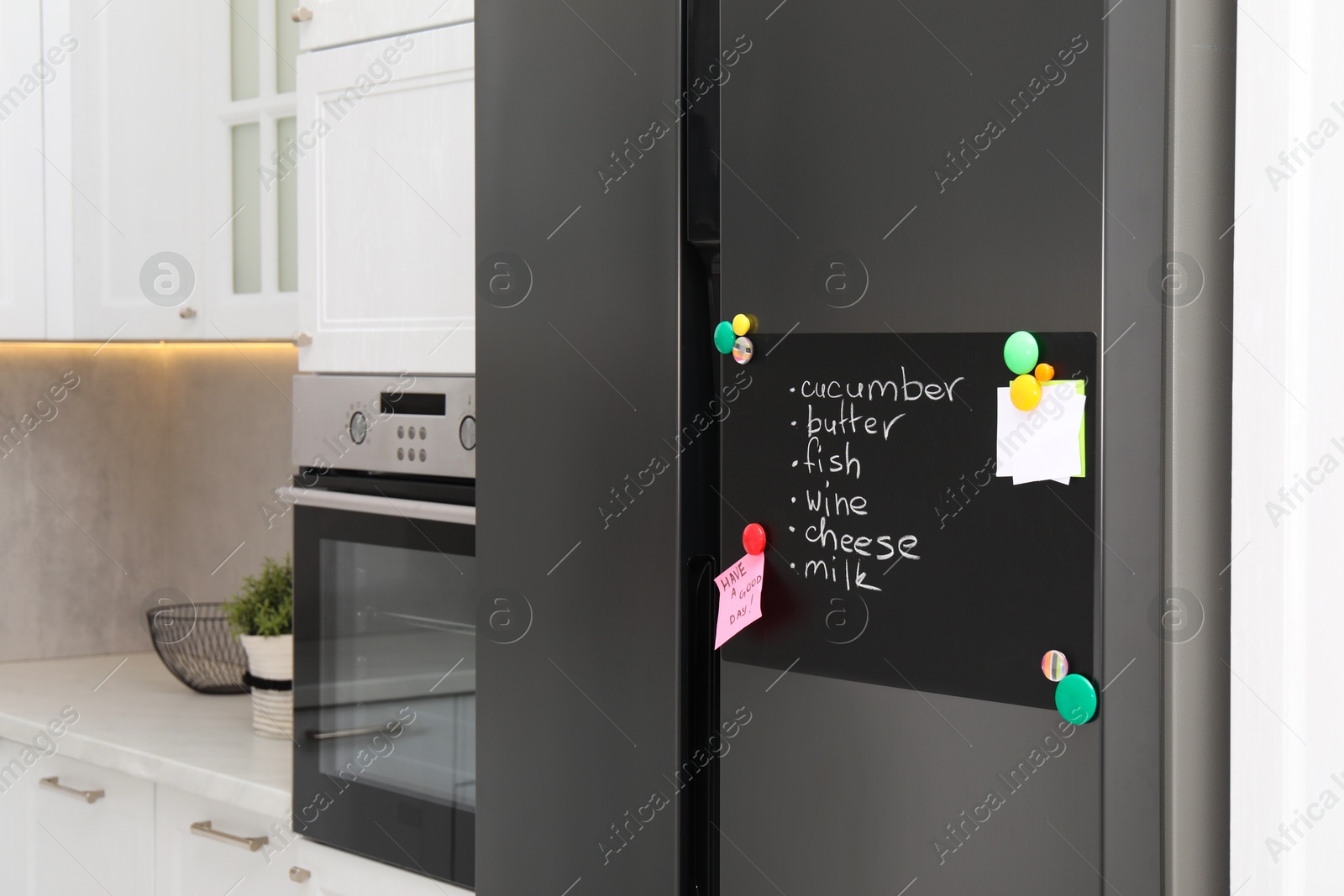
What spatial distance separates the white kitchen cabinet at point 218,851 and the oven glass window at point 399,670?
0.22 m

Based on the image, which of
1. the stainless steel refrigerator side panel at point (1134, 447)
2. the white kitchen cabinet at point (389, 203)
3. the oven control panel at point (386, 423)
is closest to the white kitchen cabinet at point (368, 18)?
the white kitchen cabinet at point (389, 203)

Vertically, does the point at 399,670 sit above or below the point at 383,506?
below

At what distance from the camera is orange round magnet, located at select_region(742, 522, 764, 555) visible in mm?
960

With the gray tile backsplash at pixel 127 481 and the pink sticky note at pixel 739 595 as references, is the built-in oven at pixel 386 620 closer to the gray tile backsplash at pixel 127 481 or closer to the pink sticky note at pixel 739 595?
the pink sticky note at pixel 739 595

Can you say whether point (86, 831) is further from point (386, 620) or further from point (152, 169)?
point (152, 169)

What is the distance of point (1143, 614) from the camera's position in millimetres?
801

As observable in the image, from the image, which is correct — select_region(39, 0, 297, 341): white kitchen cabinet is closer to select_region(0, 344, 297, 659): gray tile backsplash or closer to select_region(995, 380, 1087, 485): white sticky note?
select_region(0, 344, 297, 659): gray tile backsplash

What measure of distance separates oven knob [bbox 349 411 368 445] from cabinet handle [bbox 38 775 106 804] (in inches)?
35.0

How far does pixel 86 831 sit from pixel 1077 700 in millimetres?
1749

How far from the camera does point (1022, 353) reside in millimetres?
820

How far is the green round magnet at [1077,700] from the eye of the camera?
81cm

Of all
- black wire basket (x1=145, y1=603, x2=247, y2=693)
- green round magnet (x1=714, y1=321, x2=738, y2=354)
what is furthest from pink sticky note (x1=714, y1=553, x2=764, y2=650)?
black wire basket (x1=145, y1=603, x2=247, y2=693)

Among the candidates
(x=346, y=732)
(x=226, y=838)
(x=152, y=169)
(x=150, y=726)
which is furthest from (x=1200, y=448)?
(x=152, y=169)

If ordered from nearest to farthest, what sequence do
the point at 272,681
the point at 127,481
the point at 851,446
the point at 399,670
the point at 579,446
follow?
the point at 851,446
the point at 579,446
the point at 399,670
the point at 272,681
the point at 127,481
